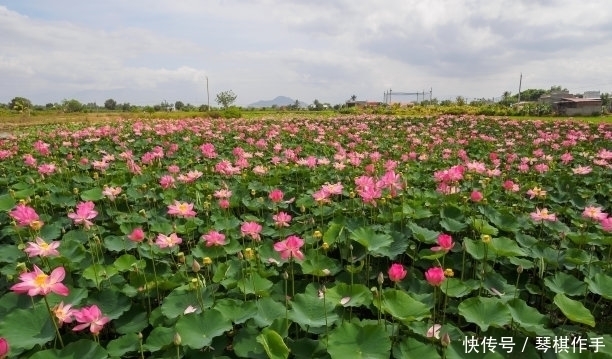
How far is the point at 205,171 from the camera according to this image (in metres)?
5.56

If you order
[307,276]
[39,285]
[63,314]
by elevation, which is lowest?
[307,276]

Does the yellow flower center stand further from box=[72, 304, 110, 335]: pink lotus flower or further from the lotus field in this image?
box=[72, 304, 110, 335]: pink lotus flower

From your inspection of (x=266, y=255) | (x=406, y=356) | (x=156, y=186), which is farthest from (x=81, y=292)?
(x=156, y=186)

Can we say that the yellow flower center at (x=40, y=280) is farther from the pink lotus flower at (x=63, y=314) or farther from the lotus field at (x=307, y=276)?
the pink lotus flower at (x=63, y=314)

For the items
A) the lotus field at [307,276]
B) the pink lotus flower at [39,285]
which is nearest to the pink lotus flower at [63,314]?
the lotus field at [307,276]

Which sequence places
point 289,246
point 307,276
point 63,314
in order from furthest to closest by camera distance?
point 307,276 → point 289,246 → point 63,314

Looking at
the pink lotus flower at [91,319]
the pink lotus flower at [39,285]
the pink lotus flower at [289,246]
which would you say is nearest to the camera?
the pink lotus flower at [39,285]

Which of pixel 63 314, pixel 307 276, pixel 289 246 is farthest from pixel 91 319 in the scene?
pixel 307 276

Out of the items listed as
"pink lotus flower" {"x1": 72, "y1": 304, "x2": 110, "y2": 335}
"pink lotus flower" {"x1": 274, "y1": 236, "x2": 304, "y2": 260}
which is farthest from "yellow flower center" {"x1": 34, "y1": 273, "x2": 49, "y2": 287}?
"pink lotus flower" {"x1": 274, "y1": 236, "x2": 304, "y2": 260}

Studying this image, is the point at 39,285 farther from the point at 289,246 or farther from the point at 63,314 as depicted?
the point at 289,246

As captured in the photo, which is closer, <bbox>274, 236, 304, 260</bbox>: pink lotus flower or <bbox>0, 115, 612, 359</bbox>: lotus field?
<bbox>0, 115, 612, 359</bbox>: lotus field

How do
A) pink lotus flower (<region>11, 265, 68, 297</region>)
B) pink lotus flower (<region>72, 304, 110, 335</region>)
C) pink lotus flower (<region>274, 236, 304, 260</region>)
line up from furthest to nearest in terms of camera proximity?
pink lotus flower (<region>274, 236, 304, 260</region>) → pink lotus flower (<region>72, 304, 110, 335</region>) → pink lotus flower (<region>11, 265, 68, 297</region>)

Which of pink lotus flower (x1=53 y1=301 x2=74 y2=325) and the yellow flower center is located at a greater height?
the yellow flower center

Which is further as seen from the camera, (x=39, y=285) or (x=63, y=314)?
(x=63, y=314)
